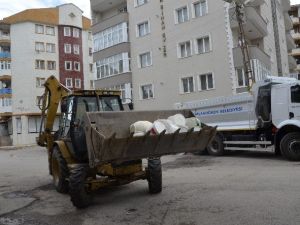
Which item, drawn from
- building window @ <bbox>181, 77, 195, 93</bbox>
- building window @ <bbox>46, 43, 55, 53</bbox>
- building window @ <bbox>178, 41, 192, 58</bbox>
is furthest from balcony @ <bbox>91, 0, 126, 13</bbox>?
building window @ <bbox>46, 43, 55, 53</bbox>

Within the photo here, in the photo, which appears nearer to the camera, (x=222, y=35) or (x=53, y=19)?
(x=222, y=35)

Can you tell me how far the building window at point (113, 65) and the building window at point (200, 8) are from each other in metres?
7.67

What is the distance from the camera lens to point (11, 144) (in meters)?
55.1

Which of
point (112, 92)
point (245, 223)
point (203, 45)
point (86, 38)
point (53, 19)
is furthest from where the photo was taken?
point (86, 38)

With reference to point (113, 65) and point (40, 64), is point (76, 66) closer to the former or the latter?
point (40, 64)

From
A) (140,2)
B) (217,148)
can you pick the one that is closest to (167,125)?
(217,148)

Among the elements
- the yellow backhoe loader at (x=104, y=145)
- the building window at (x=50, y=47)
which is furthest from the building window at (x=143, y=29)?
the building window at (x=50, y=47)

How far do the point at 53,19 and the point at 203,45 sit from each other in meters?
37.3

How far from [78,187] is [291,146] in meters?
8.88

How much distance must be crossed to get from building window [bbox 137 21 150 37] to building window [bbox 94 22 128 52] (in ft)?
4.15

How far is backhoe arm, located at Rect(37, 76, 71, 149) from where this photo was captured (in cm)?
1200

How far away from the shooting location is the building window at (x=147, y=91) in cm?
3344

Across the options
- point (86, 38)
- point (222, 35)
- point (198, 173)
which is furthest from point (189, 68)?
point (86, 38)

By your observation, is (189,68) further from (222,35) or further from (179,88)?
(222,35)
